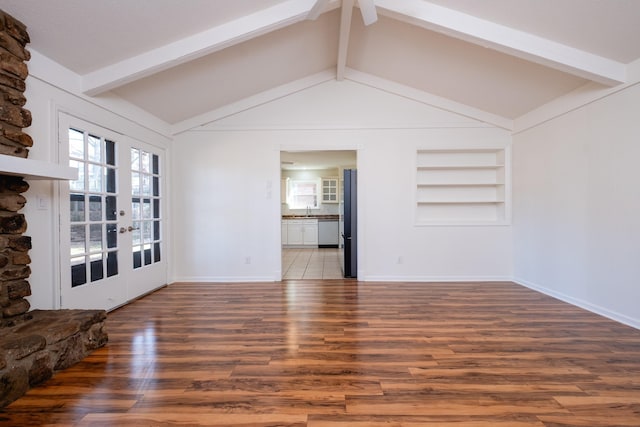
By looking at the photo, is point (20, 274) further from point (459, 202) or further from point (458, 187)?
point (458, 187)

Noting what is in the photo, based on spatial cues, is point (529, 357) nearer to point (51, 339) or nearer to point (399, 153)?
point (399, 153)

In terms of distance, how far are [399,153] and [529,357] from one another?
2954 millimetres

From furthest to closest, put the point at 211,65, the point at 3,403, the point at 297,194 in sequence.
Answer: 1. the point at 297,194
2. the point at 211,65
3. the point at 3,403

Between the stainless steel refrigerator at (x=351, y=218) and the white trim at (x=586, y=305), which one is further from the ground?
the stainless steel refrigerator at (x=351, y=218)

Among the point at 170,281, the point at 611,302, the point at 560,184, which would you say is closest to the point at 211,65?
the point at 170,281

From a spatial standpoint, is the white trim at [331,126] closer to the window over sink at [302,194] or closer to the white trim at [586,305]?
the white trim at [586,305]

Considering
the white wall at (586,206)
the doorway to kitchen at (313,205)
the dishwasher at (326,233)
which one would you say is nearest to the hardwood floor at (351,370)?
the white wall at (586,206)

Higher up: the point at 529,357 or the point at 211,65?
the point at 211,65

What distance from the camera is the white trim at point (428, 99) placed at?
4.15 metres

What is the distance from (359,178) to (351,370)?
284 centimetres

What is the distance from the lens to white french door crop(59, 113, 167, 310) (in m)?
2.55

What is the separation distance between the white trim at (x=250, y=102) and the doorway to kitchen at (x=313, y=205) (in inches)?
88.2

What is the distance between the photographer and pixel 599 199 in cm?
289

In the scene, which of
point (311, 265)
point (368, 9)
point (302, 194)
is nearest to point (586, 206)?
point (368, 9)
